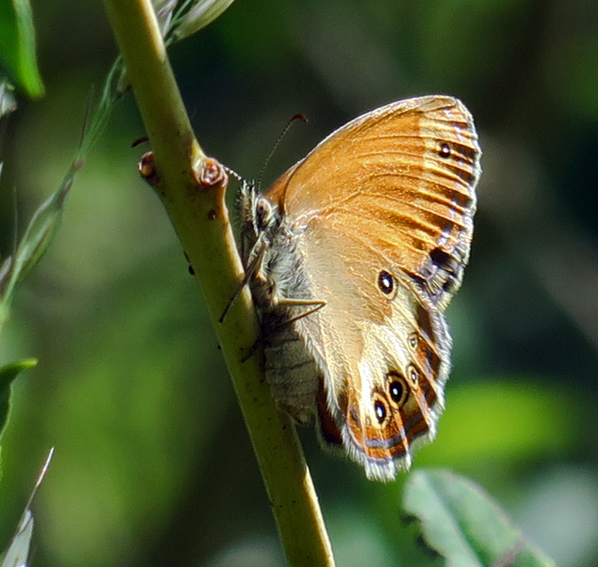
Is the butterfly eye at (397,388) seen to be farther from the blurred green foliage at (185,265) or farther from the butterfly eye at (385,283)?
the blurred green foliage at (185,265)

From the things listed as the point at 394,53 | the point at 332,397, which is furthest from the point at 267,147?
the point at 332,397

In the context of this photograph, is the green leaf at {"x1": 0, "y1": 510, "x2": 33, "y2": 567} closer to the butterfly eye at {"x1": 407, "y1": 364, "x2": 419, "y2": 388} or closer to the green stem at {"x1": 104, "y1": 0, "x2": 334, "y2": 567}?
the green stem at {"x1": 104, "y1": 0, "x2": 334, "y2": 567}

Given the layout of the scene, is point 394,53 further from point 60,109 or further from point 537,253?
point 60,109

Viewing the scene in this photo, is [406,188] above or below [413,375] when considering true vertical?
above

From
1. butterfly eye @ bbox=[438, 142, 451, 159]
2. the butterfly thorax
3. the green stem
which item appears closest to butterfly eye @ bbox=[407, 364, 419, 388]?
the butterfly thorax

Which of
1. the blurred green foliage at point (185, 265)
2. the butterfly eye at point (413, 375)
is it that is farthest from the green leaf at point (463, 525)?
the blurred green foliage at point (185, 265)

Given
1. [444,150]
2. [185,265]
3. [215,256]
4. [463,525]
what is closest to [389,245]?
[444,150]

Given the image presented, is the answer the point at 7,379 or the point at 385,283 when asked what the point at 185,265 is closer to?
the point at 385,283
